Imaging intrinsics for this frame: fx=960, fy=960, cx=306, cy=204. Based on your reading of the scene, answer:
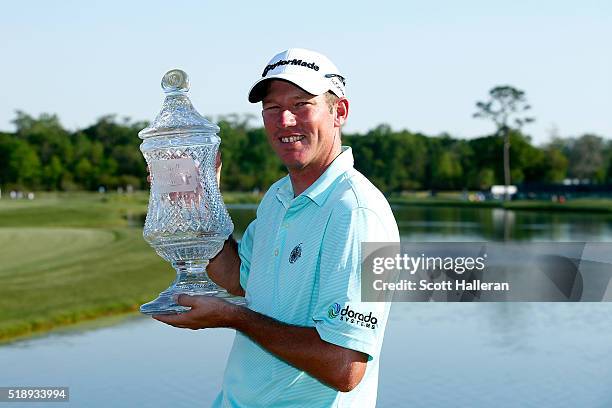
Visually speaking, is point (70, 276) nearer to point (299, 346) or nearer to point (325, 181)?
point (325, 181)

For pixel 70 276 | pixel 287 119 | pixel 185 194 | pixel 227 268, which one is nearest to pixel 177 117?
pixel 185 194

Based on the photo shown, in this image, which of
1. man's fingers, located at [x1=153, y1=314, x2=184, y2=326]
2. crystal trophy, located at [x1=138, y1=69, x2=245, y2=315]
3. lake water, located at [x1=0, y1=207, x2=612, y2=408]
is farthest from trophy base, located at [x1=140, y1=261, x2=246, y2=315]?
lake water, located at [x1=0, y1=207, x2=612, y2=408]

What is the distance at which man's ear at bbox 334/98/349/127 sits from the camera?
313 centimetres

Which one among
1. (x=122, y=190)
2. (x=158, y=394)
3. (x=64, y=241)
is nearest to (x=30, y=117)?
(x=122, y=190)

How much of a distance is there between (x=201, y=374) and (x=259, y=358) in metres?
9.41

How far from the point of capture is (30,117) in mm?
106875

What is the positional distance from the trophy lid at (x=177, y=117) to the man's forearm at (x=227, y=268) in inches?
19.2

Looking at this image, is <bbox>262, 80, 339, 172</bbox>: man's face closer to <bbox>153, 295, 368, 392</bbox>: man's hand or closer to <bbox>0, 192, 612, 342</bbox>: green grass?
<bbox>153, 295, 368, 392</bbox>: man's hand

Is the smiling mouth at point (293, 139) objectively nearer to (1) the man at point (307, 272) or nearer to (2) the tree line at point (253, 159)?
(1) the man at point (307, 272)

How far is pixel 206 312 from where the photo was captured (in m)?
2.90

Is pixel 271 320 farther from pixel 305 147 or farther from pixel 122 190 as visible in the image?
pixel 122 190

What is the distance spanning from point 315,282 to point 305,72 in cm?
65

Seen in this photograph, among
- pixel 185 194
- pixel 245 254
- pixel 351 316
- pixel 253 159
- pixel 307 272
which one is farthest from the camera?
pixel 253 159

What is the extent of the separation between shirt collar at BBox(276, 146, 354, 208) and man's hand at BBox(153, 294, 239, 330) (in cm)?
42
